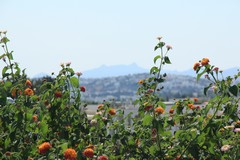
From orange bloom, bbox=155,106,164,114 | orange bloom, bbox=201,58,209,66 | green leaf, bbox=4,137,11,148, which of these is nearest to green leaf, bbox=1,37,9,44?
green leaf, bbox=4,137,11,148

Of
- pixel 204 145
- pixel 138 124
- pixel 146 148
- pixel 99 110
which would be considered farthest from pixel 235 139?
pixel 99 110

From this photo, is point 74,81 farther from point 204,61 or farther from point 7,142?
point 204,61

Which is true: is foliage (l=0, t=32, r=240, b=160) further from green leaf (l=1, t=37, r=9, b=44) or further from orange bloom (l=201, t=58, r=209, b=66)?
green leaf (l=1, t=37, r=9, b=44)

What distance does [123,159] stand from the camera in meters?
4.60

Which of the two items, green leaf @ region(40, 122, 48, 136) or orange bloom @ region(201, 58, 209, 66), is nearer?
green leaf @ region(40, 122, 48, 136)

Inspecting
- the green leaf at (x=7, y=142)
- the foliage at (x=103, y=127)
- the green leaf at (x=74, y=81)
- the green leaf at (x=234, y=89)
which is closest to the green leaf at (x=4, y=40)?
the foliage at (x=103, y=127)

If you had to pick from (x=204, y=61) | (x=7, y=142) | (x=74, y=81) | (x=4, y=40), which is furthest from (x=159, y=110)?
(x=4, y=40)

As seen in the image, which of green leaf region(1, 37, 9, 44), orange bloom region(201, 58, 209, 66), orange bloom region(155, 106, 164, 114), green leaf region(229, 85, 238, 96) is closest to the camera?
green leaf region(229, 85, 238, 96)

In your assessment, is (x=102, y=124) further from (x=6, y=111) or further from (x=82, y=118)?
(x=6, y=111)

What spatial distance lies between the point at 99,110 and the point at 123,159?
0.84 metres

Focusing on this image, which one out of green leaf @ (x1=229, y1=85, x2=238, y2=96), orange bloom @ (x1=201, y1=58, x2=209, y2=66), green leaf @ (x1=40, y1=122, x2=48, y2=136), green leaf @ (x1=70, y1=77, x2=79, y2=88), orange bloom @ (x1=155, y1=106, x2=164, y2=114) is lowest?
green leaf @ (x1=40, y1=122, x2=48, y2=136)

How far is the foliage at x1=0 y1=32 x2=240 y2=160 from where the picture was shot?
12.9 ft

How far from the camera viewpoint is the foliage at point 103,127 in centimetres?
394

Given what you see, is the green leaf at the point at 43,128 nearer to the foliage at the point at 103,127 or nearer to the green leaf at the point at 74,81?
the foliage at the point at 103,127
